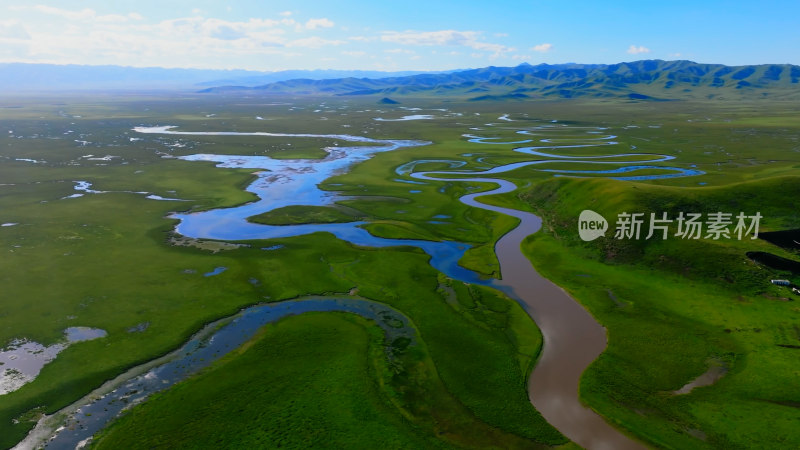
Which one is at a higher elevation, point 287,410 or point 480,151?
point 480,151

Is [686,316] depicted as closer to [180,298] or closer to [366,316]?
[366,316]

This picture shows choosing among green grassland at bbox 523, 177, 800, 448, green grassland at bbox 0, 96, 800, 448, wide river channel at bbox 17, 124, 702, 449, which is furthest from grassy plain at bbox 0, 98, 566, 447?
green grassland at bbox 523, 177, 800, 448

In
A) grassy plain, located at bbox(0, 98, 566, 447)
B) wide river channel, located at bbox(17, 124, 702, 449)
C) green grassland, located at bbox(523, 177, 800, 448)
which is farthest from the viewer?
grassy plain, located at bbox(0, 98, 566, 447)

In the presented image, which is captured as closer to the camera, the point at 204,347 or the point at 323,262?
the point at 204,347

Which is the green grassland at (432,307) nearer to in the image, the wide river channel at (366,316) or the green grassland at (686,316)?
the green grassland at (686,316)

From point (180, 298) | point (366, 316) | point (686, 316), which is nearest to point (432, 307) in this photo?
point (366, 316)

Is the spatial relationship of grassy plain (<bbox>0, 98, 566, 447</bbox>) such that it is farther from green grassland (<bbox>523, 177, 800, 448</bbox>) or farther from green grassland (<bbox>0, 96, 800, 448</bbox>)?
green grassland (<bbox>523, 177, 800, 448</bbox>)

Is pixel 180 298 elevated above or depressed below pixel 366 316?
above

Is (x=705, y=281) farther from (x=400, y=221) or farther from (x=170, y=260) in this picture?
(x=170, y=260)

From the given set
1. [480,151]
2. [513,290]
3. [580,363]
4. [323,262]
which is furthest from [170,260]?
A: [480,151]

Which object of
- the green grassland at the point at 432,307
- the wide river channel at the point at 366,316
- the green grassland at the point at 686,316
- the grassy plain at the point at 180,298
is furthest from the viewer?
the grassy plain at the point at 180,298

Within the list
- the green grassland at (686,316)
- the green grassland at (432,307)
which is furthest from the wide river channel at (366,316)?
the green grassland at (686,316)
